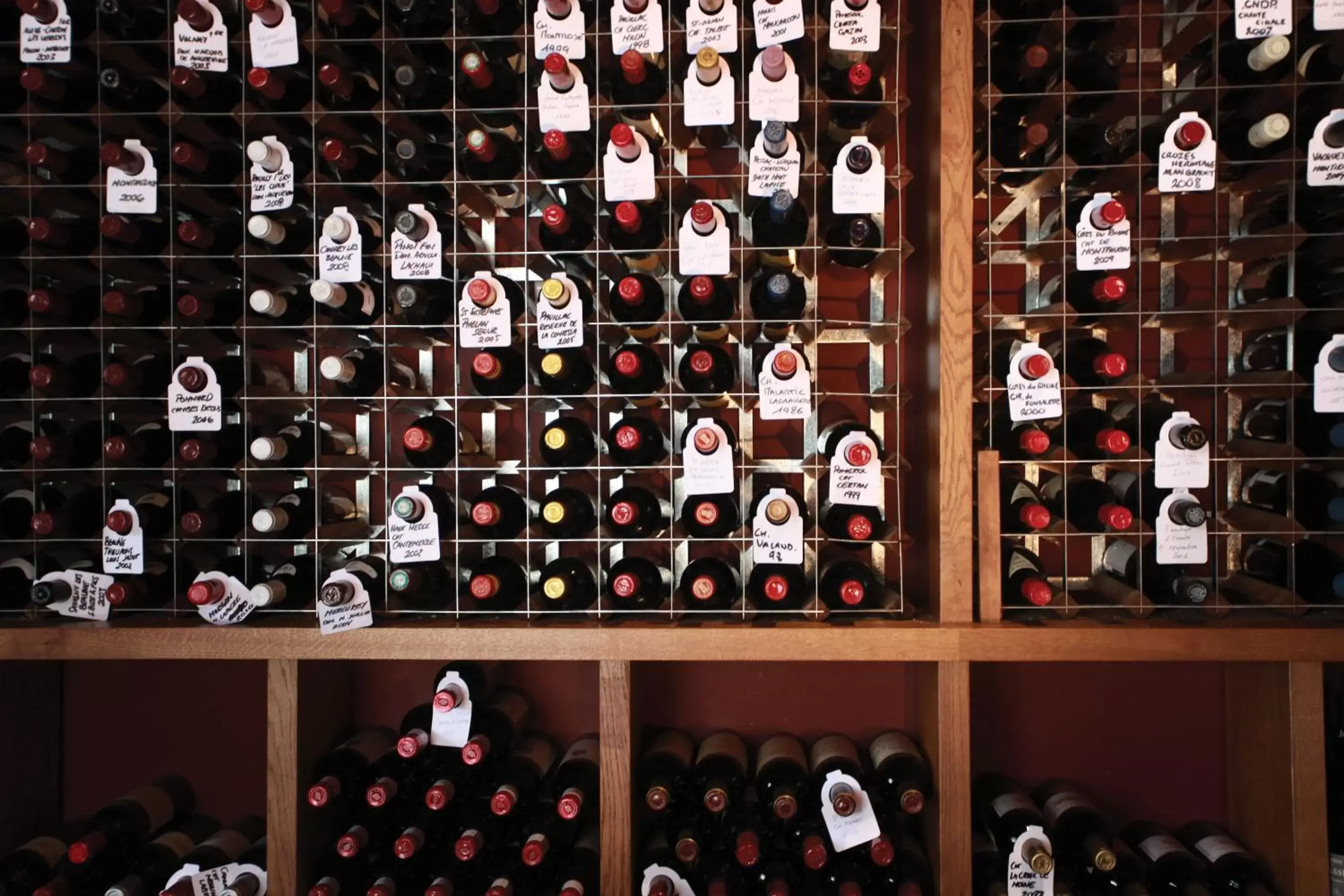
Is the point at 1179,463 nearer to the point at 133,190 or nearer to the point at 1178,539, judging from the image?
the point at 1178,539

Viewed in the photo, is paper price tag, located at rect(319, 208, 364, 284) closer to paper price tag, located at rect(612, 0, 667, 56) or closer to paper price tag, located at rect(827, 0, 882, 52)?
paper price tag, located at rect(612, 0, 667, 56)

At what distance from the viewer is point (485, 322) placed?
1.05 meters

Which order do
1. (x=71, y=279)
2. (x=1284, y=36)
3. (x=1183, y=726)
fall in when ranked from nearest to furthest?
(x=1284, y=36), (x=71, y=279), (x=1183, y=726)

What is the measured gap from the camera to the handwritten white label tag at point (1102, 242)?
3.30ft

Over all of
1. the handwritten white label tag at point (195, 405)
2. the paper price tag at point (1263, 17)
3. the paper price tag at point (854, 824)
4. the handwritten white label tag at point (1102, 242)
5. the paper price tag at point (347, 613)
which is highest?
the paper price tag at point (1263, 17)

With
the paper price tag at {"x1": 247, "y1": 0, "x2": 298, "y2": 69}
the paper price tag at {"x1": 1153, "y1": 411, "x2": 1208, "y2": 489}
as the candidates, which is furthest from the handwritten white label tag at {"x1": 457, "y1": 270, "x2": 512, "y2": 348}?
the paper price tag at {"x1": 1153, "y1": 411, "x2": 1208, "y2": 489}

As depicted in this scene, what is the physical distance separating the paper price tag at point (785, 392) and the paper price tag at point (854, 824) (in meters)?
0.55

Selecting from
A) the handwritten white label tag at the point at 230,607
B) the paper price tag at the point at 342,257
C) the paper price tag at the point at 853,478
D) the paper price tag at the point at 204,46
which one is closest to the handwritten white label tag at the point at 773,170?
the paper price tag at the point at 853,478

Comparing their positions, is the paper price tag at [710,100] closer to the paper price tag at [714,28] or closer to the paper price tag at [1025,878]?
the paper price tag at [714,28]

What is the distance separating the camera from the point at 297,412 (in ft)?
3.94

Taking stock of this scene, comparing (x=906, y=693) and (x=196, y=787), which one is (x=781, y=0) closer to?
(x=906, y=693)

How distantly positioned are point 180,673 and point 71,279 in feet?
2.40

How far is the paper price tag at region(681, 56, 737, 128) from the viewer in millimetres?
1018

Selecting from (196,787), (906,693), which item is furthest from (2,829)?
(906,693)
